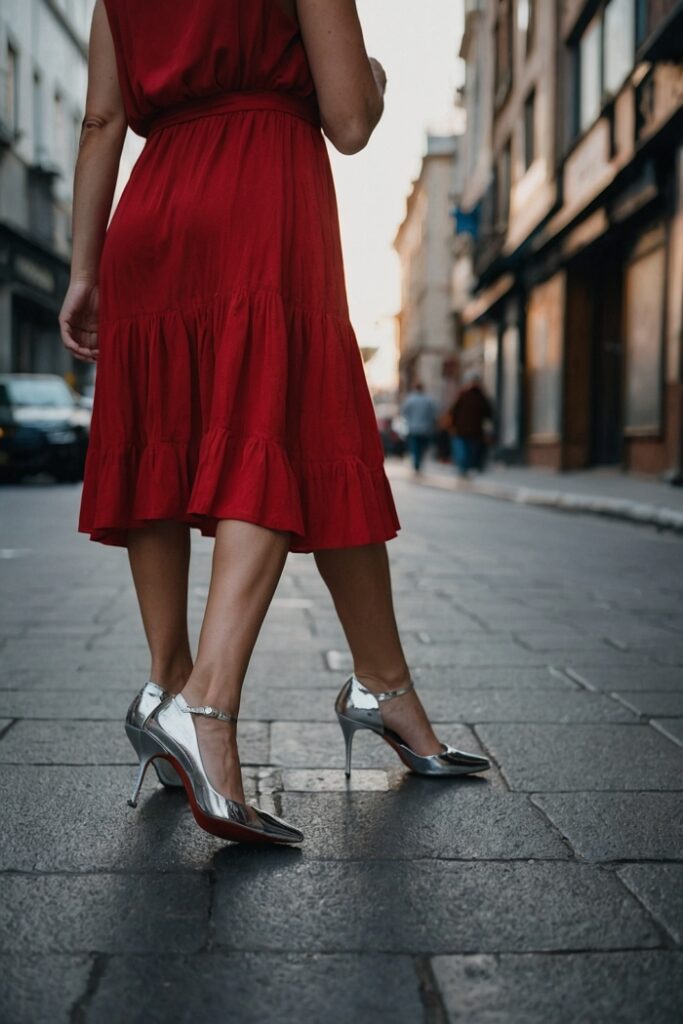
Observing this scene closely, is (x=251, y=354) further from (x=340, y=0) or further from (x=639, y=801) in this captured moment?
(x=639, y=801)

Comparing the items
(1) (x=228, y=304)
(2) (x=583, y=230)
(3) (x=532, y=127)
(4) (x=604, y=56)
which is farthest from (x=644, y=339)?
→ (1) (x=228, y=304)

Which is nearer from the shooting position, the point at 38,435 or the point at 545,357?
the point at 38,435

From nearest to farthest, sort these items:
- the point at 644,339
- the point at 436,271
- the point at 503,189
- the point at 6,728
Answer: the point at 6,728 → the point at 644,339 → the point at 503,189 → the point at 436,271

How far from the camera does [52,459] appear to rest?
51.0ft

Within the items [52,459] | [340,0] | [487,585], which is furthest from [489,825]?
[52,459]

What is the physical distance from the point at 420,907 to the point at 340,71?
4.58ft

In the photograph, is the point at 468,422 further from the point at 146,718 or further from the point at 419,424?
the point at 146,718

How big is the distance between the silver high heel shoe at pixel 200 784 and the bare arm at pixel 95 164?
0.81m

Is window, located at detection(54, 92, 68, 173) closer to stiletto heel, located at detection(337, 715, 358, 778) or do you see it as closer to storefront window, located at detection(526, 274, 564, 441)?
storefront window, located at detection(526, 274, 564, 441)

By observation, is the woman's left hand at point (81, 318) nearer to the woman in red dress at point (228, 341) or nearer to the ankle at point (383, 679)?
the woman in red dress at point (228, 341)

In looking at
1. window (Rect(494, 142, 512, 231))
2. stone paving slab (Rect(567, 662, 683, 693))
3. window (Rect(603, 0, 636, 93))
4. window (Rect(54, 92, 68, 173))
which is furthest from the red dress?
window (Rect(54, 92, 68, 173))

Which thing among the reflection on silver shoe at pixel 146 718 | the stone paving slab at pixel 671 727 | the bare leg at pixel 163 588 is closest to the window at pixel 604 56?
the stone paving slab at pixel 671 727

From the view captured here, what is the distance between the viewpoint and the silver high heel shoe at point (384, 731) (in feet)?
7.97

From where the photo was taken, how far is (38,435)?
15445 mm
